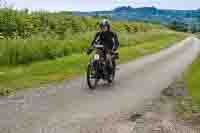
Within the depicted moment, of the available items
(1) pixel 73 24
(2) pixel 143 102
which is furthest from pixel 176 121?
(1) pixel 73 24

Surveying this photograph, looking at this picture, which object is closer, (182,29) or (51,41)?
(51,41)

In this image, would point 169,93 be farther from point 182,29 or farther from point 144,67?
point 182,29

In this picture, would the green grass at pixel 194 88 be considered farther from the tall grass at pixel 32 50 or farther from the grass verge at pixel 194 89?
the tall grass at pixel 32 50

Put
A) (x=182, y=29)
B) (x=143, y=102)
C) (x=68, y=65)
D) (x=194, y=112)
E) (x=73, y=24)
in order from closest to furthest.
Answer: (x=194, y=112) < (x=143, y=102) < (x=68, y=65) < (x=73, y=24) < (x=182, y=29)

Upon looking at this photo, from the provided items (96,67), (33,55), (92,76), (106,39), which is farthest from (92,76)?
(33,55)

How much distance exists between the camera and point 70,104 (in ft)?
30.2

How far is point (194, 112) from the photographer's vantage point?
29.0 ft

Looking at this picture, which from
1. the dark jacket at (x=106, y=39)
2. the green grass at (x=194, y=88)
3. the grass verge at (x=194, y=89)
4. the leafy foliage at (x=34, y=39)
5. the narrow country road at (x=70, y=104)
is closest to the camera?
the narrow country road at (x=70, y=104)

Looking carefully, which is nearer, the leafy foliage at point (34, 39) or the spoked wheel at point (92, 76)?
the spoked wheel at point (92, 76)

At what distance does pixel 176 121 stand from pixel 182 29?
461 ft

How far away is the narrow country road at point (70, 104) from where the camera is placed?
7277 millimetres

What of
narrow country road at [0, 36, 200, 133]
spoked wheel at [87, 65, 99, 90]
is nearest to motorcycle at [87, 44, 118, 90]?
spoked wheel at [87, 65, 99, 90]

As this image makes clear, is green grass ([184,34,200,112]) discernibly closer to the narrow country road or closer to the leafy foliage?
the narrow country road

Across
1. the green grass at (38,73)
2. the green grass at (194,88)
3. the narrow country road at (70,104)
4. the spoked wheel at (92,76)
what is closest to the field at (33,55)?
the green grass at (38,73)
